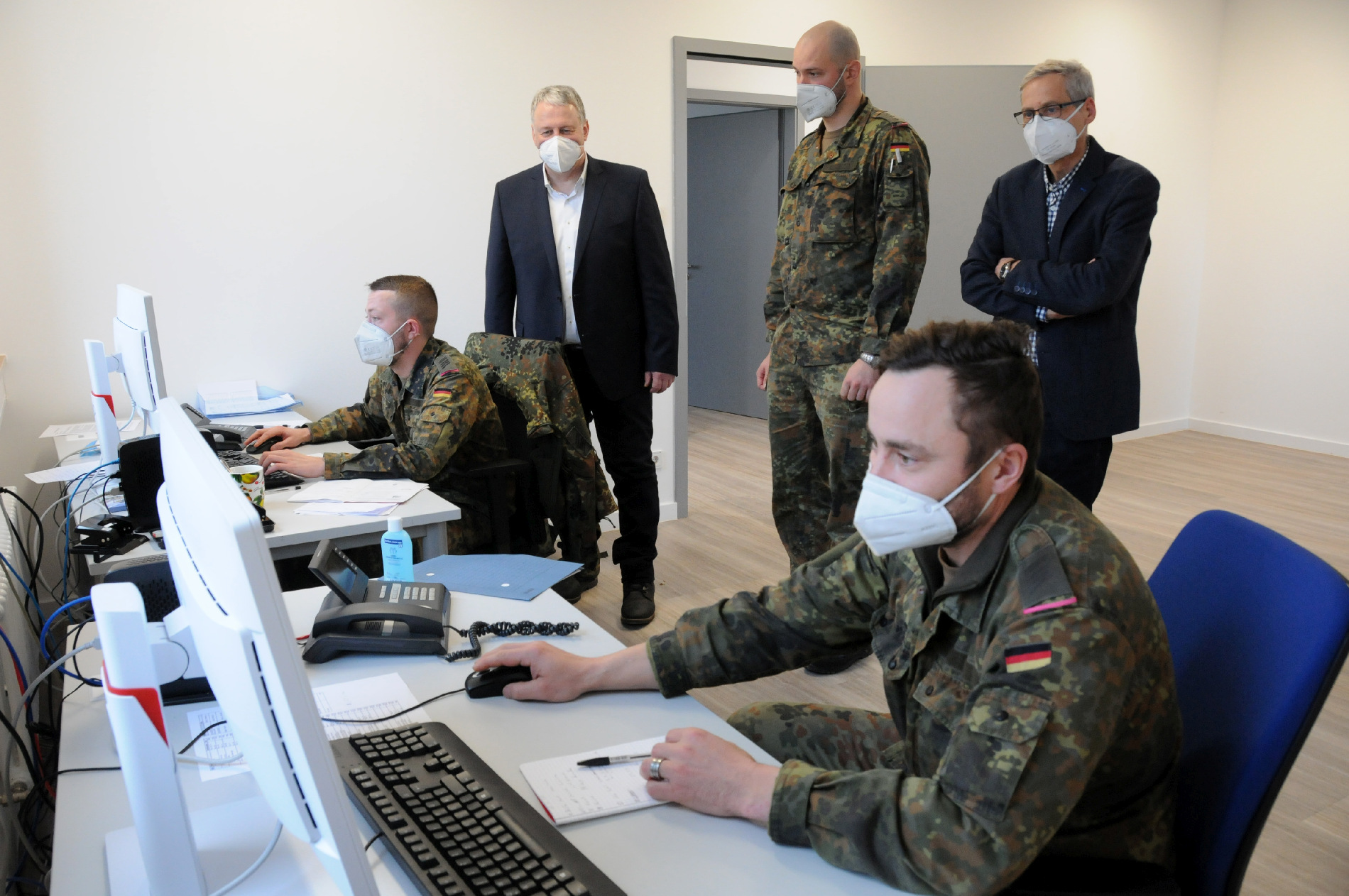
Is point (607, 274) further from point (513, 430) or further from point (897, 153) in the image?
point (897, 153)

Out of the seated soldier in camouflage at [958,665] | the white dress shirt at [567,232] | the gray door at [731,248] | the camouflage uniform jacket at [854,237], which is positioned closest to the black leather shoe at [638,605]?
the white dress shirt at [567,232]

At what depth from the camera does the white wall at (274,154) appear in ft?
10.2

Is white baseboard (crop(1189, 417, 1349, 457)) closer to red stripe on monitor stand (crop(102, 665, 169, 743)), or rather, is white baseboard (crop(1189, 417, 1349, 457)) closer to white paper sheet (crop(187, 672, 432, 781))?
white paper sheet (crop(187, 672, 432, 781))

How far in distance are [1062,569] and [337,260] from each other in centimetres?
316

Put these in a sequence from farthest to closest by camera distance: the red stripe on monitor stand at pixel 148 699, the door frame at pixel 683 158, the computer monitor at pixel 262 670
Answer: the door frame at pixel 683 158, the red stripe on monitor stand at pixel 148 699, the computer monitor at pixel 262 670

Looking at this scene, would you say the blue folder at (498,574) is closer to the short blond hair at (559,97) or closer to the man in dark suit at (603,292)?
the man in dark suit at (603,292)

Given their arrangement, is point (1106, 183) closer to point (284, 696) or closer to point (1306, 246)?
point (284, 696)

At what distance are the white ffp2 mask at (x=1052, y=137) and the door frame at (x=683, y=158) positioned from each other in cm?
180

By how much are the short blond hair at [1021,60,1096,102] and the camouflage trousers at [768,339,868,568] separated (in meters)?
0.95

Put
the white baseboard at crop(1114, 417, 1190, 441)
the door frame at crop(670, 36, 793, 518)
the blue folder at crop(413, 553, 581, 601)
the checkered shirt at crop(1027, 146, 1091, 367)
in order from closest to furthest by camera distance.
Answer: the blue folder at crop(413, 553, 581, 601) < the checkered shirt at crop(1027, 146, 1091, 367) < the door frame at crop(670, 36, 793, 518) < the white baseboard at crop(1114, 417, 1190, 441)

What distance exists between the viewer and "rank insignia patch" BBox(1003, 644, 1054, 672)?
3.19ft

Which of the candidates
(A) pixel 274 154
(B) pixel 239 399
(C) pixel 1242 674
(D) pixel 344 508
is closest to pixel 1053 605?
(C) pixel 1242 674

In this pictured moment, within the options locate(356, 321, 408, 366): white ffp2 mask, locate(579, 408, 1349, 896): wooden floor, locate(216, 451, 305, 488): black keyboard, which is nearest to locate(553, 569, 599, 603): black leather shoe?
locate(579, 408, 1349, 896): wooden floor

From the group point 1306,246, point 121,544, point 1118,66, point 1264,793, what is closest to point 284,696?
point 1264,793
